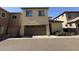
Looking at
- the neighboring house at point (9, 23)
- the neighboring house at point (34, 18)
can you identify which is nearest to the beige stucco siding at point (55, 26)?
the neighboring house at point (34, 18)

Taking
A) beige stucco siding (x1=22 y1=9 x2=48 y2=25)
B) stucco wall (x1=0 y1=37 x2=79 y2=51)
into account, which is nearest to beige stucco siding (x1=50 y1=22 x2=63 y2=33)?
beige stucco siding (x1=22 y1=9 x2=48 y2=25)

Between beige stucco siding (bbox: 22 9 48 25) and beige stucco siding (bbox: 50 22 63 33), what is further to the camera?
beige stucco siding (bbox: 50 22 63 33)

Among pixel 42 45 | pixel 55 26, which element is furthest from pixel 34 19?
pixel 42 45

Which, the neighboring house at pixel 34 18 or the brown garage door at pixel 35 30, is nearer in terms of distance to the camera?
the neighboring house at pixel 34 18

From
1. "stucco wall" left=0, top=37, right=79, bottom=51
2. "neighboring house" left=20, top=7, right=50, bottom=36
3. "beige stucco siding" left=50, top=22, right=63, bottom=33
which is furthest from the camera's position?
"beige stucco siding" left=50, top=22, right=63, bottom=33

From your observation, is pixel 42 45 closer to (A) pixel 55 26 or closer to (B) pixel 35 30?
(B) pixel 35 30

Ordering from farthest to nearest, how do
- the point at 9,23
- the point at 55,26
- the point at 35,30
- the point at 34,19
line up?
the point at 9,23 → the point at 55,26 → the point at 35,30 → the point at 34,19

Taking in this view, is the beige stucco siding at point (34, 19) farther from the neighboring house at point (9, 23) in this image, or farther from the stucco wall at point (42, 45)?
the stucco wall at point (42, 45)

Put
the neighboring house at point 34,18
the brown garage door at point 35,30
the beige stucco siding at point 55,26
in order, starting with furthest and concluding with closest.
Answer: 1. the beige stucco siding at point 55,26
2. the brown garage door at point 35,30
3. the neighboring house at point 34,18

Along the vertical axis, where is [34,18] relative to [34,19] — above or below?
above

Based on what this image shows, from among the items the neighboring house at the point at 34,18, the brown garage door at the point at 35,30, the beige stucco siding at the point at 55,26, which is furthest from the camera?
the beige stucco siding at the point at 55,26

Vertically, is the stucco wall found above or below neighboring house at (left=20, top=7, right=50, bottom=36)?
below

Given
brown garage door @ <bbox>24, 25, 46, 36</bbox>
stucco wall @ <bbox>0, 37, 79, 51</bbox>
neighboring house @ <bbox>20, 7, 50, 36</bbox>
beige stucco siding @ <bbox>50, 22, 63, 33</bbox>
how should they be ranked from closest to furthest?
1. stucco wall @ <bbox>0, 37, 79, 51</bbox>
2. neighboring house @ <bbox>20, 7, 50, 36</bbox>
3. brown garage door @ <bbox>24, 25, 46, 36</bbox>
4. beige stucco siding @ <bbox>50, 22, 63, 33</bbox>

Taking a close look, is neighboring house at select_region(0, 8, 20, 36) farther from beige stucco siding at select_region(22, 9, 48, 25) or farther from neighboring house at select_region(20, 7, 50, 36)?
beige stucco siding at select_region(22, 9, 48, 25)
